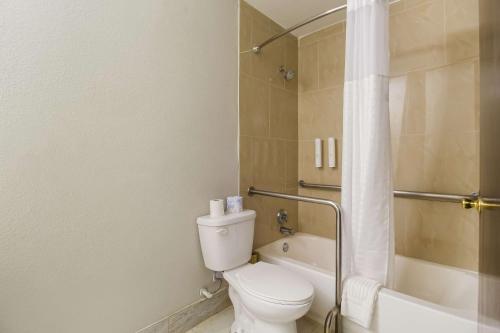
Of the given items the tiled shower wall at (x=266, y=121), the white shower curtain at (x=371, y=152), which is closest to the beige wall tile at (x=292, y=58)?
the tiled shower wall at (x=266, y=121)

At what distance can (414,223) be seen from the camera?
1.63 metres

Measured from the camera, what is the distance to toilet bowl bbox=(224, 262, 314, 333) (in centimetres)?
110

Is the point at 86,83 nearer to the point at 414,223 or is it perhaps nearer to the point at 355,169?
the point at 355,169

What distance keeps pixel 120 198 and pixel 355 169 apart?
1.18 metres

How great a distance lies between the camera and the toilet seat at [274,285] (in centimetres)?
111

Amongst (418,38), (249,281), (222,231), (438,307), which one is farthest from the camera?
(418,38)

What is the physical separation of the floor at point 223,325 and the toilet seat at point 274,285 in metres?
0.36

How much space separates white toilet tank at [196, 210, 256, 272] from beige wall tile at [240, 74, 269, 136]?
2.11 ft

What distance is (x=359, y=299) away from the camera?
115cm

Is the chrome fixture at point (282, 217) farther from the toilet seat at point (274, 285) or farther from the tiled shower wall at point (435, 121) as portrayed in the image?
the tiled shower wall at point (435, 121)

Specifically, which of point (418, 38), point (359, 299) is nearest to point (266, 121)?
point (418, 38)

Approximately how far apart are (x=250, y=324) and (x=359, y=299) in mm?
584

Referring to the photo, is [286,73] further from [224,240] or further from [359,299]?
[359,299]

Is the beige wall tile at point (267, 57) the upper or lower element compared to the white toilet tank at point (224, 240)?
upper
